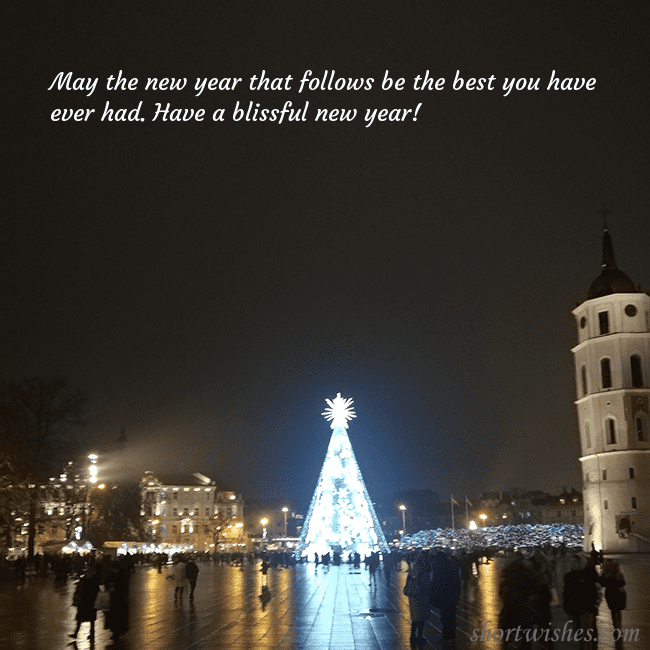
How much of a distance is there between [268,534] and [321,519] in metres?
117

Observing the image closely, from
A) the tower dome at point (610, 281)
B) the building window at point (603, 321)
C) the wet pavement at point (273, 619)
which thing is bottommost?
the wet pavement at point (273, 619)

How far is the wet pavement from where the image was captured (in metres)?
15.6

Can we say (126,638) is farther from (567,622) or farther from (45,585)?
(45,585)

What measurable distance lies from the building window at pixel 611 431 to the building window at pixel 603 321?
7.20 metres

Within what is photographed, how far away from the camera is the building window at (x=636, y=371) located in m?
68.7

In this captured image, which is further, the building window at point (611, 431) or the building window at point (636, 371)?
the building window at point (636, 371)

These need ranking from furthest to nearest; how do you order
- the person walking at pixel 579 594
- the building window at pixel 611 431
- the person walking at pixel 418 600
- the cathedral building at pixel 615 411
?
the building window at pixel 611 431, the cathedral building at pixel 615 411, the person walking at pixel 418 600, the person walking at pixel 579 594

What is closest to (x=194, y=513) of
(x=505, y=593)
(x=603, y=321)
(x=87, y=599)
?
(x=603, y=321)

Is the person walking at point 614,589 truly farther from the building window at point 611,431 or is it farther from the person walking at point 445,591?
the building window at point 611,431

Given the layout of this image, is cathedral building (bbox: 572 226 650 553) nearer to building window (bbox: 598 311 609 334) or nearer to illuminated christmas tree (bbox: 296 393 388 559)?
building window (bbox: 598 311 609 334)

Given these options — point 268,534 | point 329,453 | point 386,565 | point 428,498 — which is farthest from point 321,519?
point 428,498

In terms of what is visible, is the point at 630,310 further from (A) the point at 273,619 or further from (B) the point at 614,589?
(B) the point at 614,589

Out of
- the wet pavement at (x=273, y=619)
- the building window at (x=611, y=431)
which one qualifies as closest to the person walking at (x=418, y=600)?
the wet pavement at (x=273, y=619)

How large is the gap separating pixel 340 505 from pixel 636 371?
30571mm
